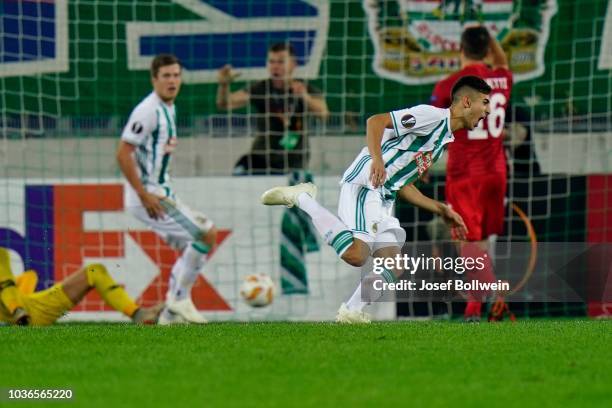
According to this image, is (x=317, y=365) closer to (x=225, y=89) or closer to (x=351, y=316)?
(x=351, y=316)

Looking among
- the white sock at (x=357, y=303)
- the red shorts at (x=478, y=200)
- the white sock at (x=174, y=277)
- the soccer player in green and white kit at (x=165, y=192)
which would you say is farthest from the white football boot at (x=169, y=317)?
the red shorts at (x=478, y=200)

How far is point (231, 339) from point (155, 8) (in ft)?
23.1

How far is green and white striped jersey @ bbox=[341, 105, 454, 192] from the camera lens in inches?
375

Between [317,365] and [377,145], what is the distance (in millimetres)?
2432

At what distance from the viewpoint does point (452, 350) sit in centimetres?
777

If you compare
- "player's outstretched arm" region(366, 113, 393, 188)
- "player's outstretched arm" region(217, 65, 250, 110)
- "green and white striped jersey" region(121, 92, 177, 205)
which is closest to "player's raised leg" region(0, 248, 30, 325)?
"green and white striped jersey" region(121, 92, 177, 205)

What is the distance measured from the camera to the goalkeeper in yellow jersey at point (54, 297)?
1034cm

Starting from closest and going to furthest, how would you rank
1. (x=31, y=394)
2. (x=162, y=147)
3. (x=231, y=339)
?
1. (x=31, y=394)
2. (x=231, y=339)
3. (x=162, y=147)

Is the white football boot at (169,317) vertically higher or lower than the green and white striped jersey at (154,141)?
lower

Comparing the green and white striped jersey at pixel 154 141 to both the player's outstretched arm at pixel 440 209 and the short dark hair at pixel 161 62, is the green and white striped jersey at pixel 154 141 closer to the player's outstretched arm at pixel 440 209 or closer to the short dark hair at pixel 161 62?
the short dark hair at pixel 161 62

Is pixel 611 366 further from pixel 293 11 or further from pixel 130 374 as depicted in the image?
pixel 293 11

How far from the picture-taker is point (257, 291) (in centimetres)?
1198

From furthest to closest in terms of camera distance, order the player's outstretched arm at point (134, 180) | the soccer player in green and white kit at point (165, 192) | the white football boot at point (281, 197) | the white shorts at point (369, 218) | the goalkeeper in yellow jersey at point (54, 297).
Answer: the soccer player in green and white kit at point (165, 192) → the player's outstretched arm at point (134, 180) → the goalkeeper in yellow jersey at point (54, 297) → the white football boot at point (281, 197) → the white shorts at point (369, 218)

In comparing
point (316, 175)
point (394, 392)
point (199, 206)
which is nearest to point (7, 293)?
point (199, 206)
